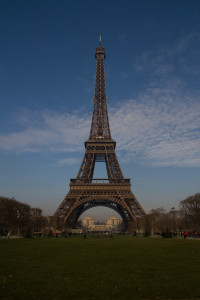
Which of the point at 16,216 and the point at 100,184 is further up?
the point at 100,184

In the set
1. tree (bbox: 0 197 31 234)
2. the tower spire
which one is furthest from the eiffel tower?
tree (bbox: 0 197 31 234)

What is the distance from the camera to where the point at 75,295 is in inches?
283

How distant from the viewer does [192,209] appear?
58531 millimetres

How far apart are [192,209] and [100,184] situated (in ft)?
83.4

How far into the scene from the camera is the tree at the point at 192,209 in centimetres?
5735

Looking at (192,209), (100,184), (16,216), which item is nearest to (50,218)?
(16,216)

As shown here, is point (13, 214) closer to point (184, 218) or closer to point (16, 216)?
point (16, 216)

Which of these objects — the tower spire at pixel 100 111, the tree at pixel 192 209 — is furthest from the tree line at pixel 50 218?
the tower spire at pixel 100 111

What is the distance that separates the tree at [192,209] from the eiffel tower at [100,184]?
10.9 m

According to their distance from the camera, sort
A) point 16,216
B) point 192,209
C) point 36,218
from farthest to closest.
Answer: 1. point 36,218
2. point 16,216
3. point 192,209

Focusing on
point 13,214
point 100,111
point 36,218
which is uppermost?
point 100,111

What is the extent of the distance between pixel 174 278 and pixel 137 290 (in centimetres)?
218

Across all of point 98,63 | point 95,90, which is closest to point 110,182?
point 95,90

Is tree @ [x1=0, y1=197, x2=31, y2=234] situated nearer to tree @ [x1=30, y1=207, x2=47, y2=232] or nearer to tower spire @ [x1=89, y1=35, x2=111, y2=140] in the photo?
tree @ [x1=30, y1=207, x2=47, y2=232]
